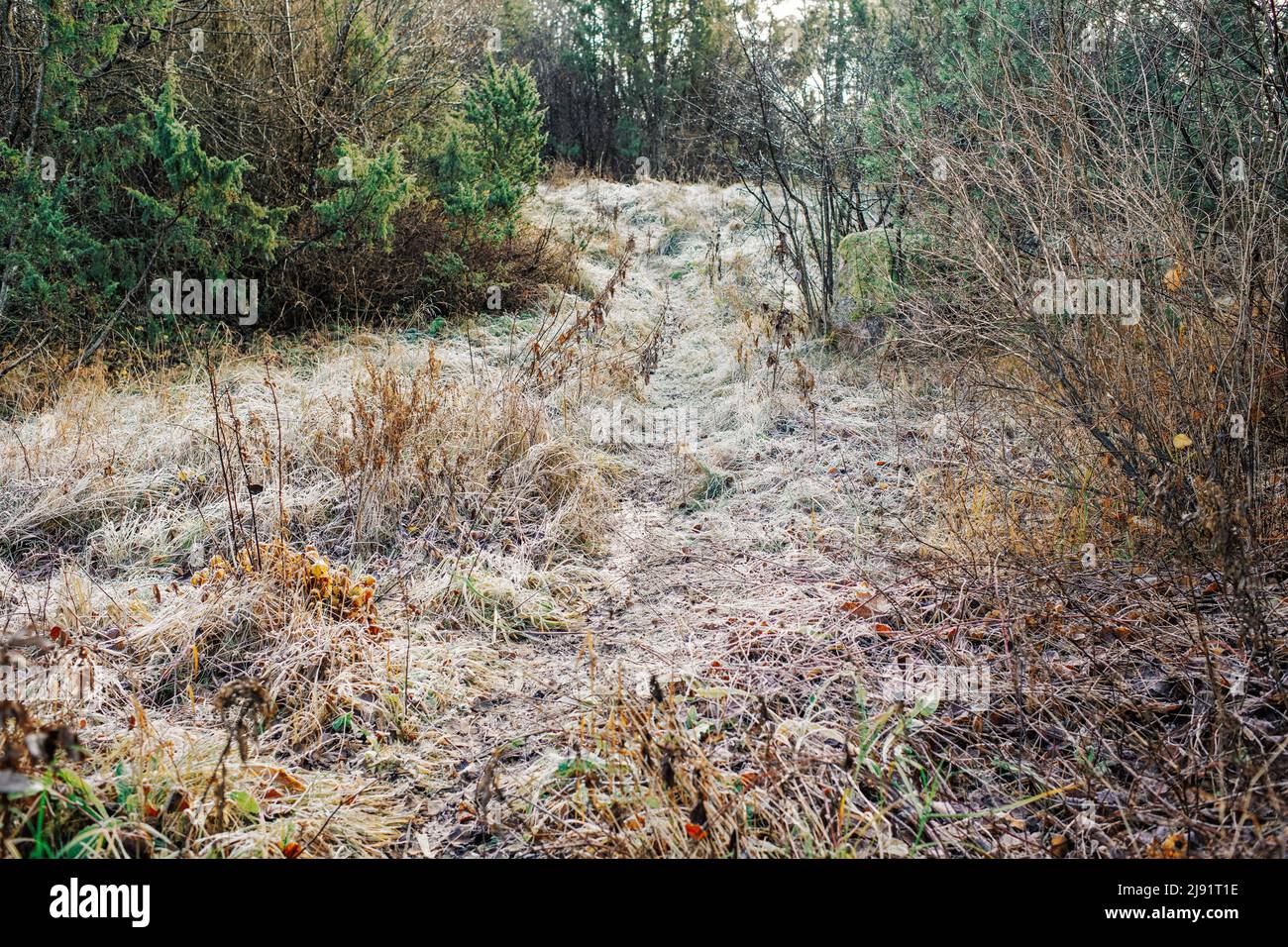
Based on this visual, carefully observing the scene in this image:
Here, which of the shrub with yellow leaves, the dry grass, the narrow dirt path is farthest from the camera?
the shrub with yellow leaves

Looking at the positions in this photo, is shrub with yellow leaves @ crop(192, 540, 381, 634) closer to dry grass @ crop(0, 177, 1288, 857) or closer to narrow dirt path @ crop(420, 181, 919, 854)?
dry grass @ crop(0, 177, 1288, 857)

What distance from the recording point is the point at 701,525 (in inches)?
163

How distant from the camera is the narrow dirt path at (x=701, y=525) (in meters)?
2.47

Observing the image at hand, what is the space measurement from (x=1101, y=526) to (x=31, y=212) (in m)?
6.31

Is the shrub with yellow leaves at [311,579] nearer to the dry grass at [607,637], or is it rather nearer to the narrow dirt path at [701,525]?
the dry grass at [607,637]

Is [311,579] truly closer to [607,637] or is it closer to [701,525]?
[607,637]

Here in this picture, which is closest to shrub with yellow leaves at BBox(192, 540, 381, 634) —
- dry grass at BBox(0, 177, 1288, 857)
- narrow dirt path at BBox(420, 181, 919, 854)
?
dry grass at BBox(0, 177, 1288, 857)

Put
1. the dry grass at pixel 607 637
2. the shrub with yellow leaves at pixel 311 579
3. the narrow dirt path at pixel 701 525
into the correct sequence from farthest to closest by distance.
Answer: the shrub with yellow leaves at pixel 311 579 → the narrow dirt path at pixel 701 525 → the dry grass at pixel 607 637

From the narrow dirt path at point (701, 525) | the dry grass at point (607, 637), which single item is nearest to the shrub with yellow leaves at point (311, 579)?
the dry grass at point (607, 637)

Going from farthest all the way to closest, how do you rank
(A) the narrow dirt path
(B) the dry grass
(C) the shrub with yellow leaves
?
(C) the shrub with yellow leaves
(A) the narrow dirt path
(B) the dry grass

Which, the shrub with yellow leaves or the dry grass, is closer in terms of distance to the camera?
the dry grass

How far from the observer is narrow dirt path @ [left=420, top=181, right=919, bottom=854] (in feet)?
8.11

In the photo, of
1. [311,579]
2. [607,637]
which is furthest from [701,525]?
[311,579]

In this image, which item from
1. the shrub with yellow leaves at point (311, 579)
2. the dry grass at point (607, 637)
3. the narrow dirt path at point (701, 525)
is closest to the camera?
the dry grass at point (607, 637)
